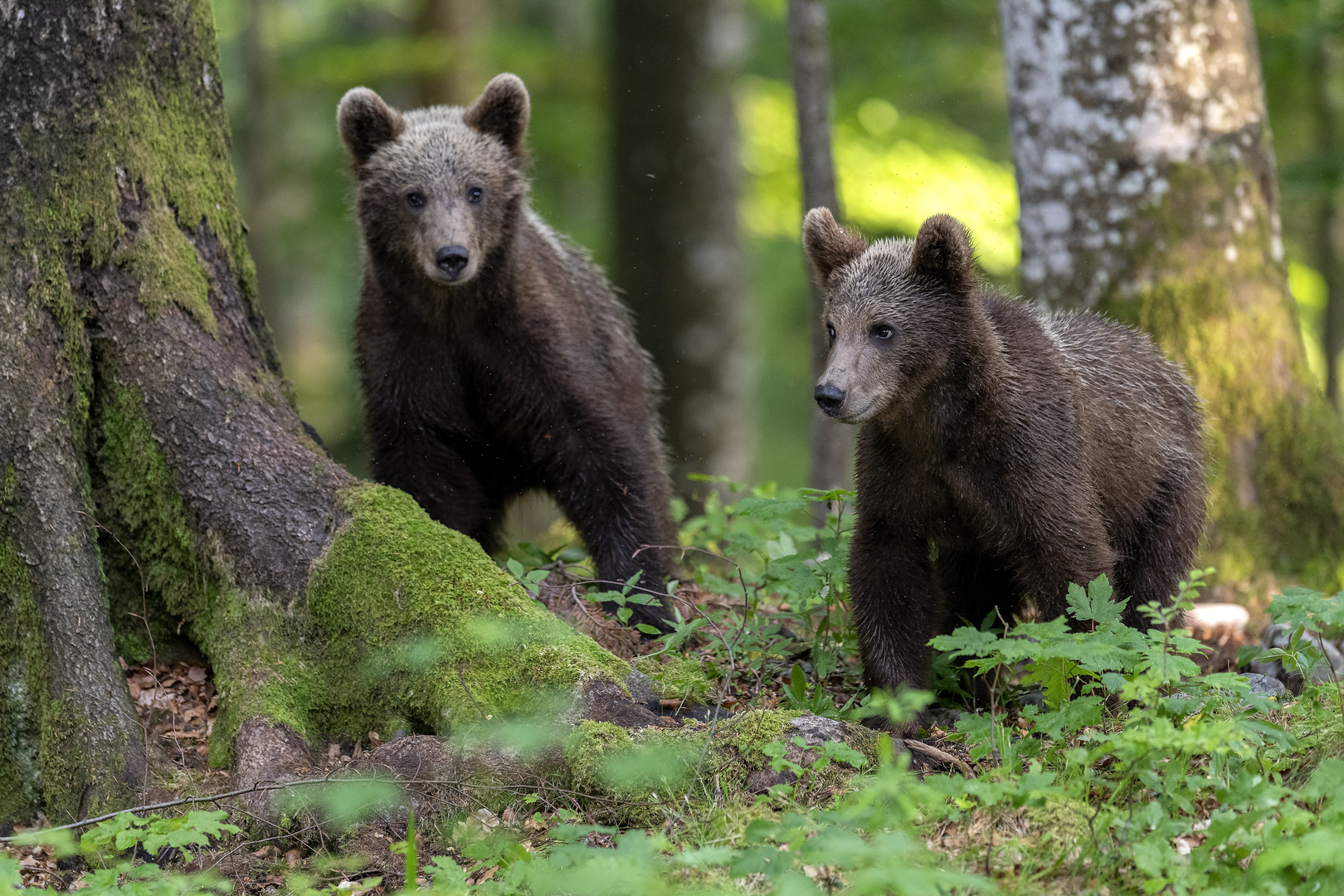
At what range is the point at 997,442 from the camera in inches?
203

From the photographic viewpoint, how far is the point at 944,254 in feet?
16.9

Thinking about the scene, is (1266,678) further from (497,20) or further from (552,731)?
(497,20)

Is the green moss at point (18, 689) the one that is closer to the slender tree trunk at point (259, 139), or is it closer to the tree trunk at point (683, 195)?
the tree trunk at point (683, 195)

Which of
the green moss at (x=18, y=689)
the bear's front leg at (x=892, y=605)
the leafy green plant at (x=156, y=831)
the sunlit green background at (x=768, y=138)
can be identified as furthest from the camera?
the sunlit green background at (x=768, y=138)

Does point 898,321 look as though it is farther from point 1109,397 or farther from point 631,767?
point 631,767

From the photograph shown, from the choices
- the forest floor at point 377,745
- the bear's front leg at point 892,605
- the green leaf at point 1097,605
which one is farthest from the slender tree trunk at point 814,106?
the green leaf at point 1097,605

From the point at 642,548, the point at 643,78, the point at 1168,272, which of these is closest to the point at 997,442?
the point at 642,548

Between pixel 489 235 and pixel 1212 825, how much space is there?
483cm

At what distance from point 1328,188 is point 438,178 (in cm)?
799

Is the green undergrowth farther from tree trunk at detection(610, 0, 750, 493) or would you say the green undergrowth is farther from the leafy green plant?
tree trunk at detection(610, 0, 750, 493)

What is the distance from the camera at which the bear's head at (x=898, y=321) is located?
5047mm

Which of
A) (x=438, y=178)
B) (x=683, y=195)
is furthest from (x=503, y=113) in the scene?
(x=683, y=195)

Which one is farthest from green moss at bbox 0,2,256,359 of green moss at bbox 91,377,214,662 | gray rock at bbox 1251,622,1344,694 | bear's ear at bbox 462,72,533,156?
gray rock at bbox 1251,622,1344,694

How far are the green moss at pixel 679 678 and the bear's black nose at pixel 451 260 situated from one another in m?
2.32
